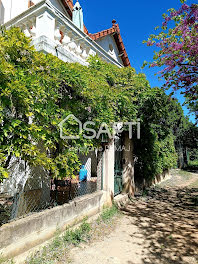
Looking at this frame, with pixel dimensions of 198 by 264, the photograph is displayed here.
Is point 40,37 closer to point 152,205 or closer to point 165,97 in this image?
point 165,97

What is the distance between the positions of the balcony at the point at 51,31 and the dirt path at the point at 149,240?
5.35 metres

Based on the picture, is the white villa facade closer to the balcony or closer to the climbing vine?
the balcony

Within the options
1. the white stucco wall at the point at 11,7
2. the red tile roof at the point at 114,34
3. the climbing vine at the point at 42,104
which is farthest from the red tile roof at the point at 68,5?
the climbing vine at the point at 42,104

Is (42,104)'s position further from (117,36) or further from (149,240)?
(117,36)

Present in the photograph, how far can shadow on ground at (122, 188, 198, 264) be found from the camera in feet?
11.4

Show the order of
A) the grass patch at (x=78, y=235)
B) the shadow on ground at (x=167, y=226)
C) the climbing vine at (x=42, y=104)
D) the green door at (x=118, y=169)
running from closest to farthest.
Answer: the climbing vine at (x=42, y=104)
the shadow on ground at (x=167, y=226)
the grass patch at (x=78, y=235)
the green door at (x=118, y=169)

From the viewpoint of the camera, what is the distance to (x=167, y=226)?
4.93m

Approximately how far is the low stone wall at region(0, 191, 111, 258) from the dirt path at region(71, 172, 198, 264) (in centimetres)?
62

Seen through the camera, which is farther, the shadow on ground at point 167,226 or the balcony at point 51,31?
the balcony at point 51,31

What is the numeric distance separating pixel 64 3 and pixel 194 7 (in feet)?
22.1

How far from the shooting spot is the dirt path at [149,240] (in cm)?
335

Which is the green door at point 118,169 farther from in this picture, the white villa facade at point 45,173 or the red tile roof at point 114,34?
the red tile roof at point 114,34

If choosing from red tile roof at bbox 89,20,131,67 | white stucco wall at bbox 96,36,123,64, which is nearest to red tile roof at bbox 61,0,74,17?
red tile roof at bbox 89,20,131,67

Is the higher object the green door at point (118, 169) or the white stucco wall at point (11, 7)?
the white stucco wall at point (11, 7)
